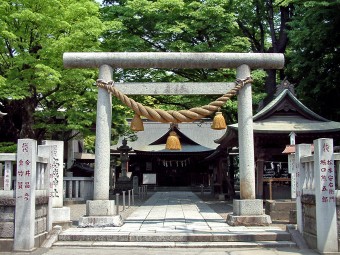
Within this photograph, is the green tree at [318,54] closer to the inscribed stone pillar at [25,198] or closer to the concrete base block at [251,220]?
the concrete base block at [251,220]

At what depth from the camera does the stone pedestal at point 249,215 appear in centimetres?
1138

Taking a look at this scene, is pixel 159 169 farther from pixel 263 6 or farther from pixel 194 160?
pixel 263 6

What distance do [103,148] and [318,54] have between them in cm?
1397

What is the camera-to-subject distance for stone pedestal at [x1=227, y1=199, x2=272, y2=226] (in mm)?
11383

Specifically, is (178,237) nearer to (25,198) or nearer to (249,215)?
(249,215)

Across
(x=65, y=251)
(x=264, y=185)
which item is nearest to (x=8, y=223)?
(x=65, y=251)

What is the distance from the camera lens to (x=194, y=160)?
135 ft

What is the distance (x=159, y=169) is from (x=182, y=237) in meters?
32.1

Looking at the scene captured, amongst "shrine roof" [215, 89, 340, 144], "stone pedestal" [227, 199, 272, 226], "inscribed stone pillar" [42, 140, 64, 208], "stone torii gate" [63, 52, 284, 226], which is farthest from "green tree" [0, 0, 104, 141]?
"stone pedestal" [227, 199, 272, 226]

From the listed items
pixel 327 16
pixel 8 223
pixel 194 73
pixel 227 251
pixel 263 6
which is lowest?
pixel 227 251

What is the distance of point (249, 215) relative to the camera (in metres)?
11.5

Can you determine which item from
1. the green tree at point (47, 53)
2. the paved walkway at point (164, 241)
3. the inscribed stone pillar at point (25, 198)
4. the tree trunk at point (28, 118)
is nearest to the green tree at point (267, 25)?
the green tree at point (47, 53)

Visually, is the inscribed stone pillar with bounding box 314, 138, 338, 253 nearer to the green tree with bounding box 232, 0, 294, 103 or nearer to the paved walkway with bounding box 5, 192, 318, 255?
the paved walkway with bounding box 5, 192, 318, 255

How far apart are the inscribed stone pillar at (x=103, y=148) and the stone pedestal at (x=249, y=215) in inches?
145
